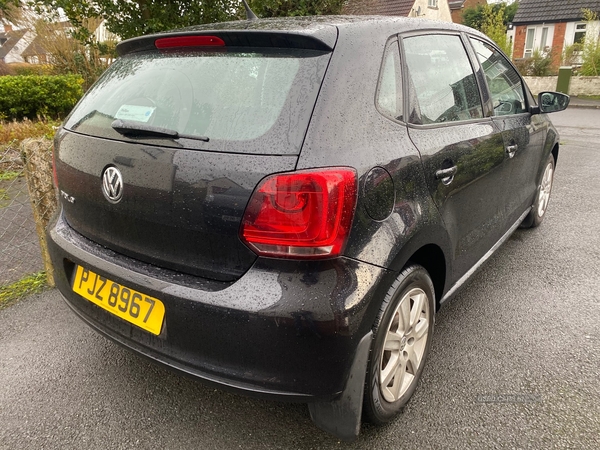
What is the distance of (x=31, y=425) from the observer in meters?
2.07

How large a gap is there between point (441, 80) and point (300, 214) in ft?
4.26

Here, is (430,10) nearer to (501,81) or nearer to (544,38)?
(544,38)

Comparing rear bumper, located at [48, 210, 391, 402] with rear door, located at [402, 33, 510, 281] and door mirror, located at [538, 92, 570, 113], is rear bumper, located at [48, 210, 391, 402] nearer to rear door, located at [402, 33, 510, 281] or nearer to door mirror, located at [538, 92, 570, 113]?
rear door, located at [402, 33, 510, 281]

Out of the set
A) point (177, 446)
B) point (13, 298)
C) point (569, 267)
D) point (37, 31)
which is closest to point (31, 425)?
point (177, 446)

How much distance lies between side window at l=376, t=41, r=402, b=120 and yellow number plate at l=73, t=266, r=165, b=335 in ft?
3.79

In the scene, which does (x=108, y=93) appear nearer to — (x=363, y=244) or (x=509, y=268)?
(x=363, y=244)

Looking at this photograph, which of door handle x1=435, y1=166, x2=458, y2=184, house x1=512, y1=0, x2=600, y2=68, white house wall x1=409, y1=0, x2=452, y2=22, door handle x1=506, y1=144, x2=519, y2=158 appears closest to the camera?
door handle x1=435, y1=166, x2=458, y2=184

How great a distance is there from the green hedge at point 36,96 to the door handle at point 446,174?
9.47 metres

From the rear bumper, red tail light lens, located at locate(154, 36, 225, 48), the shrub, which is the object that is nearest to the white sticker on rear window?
red tail light lens, located at locate(154, 36, 225, 48)

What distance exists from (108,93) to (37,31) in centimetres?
1624

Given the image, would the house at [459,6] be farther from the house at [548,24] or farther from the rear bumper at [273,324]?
the rear bumper at [273,324]

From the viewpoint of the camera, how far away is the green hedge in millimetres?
9398

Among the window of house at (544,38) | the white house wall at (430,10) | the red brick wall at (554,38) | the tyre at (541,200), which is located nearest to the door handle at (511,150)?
the tyre at (541,200)

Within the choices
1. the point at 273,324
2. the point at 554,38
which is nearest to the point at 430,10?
the point at 554,38
